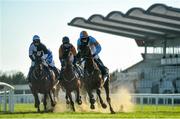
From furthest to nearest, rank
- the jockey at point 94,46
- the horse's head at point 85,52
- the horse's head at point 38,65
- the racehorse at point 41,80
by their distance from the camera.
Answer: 1. the racehorse at point 41,80
2. the horse's head at point 38,65
3. the jockey at point 94,46
4. the horse's head at point 85,52

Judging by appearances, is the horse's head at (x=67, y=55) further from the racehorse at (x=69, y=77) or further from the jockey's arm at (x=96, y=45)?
the jockey's arm at (x=96, y=45)

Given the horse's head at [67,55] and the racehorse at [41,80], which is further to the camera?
the racehorse at [41,80]

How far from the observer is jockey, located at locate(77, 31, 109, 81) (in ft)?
48.7

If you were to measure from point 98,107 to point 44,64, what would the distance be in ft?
8.64

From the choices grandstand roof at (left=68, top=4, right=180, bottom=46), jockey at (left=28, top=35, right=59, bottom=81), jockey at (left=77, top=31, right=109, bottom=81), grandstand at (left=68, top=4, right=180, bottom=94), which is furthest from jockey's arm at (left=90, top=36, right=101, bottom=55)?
grandstand roof at (left=68, top=4, right=180, bottom=46)

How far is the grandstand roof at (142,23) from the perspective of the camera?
5112 cm

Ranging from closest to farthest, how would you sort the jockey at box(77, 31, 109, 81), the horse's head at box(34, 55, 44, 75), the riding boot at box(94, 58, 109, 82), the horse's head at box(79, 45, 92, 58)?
the horse's head at box(79, 45, 92, 58)
the jockey at box(77, 31, 109, 81)
the riding boot at box(94, 58, 109, 82)
the horse's head at box(34, 55, 44, 75)

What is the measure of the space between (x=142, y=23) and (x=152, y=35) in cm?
748

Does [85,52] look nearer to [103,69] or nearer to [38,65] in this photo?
[103,69]

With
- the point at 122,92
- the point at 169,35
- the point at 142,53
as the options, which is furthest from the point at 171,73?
the point at 122,92

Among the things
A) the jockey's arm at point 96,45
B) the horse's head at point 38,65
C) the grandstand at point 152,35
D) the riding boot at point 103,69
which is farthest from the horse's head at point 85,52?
the grandstand at point 152,35

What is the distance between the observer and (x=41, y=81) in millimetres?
16250

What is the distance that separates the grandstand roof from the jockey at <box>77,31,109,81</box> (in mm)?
34549

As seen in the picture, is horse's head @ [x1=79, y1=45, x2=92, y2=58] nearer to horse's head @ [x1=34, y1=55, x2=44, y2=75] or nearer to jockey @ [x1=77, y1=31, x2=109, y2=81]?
jockey @ [x1=77, y1=31, x2=109, y2=81]
